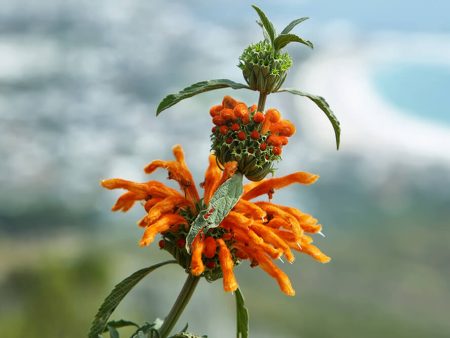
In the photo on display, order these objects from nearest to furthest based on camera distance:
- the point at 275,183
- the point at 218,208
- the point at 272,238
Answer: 1. the point at 218,208
2. the point at 272,238
3. the point at 275,183

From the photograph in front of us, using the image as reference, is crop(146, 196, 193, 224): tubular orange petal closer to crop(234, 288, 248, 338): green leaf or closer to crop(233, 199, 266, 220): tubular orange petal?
crop(233, 199, 266, 220): tubular orange petal

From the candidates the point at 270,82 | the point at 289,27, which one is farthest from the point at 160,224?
the point at 289,27

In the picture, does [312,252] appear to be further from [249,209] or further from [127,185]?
[127,185]

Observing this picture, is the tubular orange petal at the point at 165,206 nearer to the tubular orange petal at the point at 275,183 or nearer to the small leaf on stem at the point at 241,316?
the tubular orange petal at the point at 275,183

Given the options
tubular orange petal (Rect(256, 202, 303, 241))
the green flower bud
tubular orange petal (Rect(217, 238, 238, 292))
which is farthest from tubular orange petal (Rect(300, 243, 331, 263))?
the green flower bud

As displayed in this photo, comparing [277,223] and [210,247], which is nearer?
[210,247]

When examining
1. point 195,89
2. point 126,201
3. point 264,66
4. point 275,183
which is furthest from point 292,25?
point 126,201
